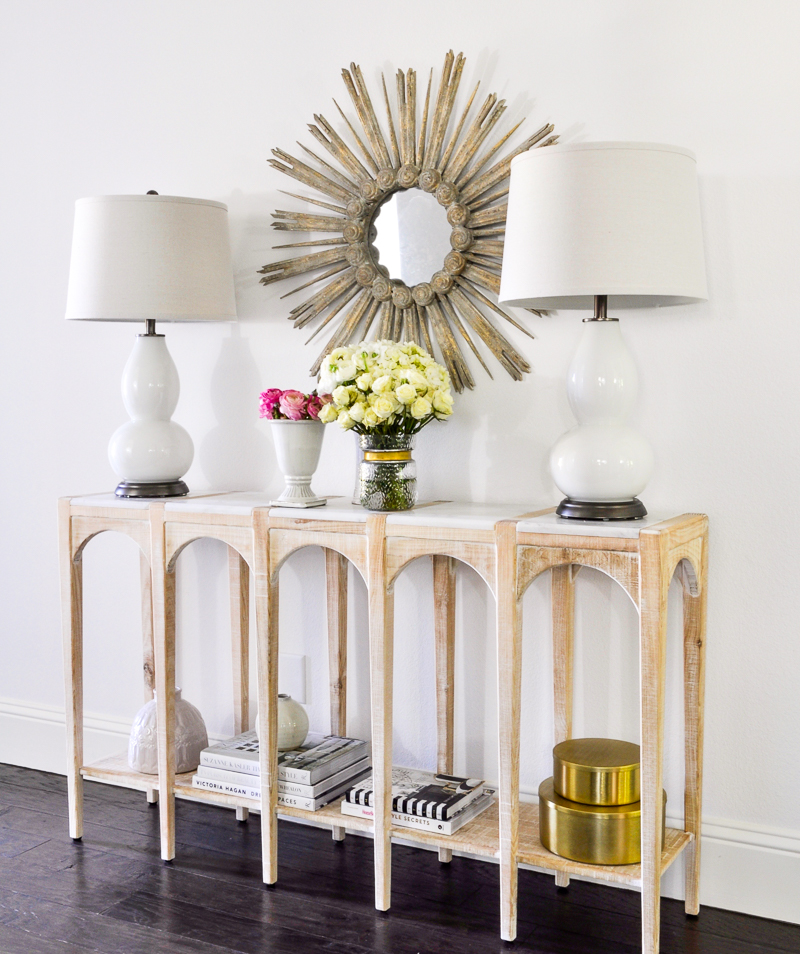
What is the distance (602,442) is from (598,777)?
2.08 ft

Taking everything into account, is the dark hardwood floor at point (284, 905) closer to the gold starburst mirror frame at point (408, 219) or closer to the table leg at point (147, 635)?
the table leg at point (147, 635)

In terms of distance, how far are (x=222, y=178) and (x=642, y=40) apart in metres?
1.08

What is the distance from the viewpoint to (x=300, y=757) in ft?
7.25

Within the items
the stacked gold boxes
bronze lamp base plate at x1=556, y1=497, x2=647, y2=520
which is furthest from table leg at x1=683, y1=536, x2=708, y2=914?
bronze lamp base plate at x1=556, y1=497, x2=647, y2=520

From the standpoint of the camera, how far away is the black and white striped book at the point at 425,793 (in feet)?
6.56

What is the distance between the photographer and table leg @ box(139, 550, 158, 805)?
2.62m

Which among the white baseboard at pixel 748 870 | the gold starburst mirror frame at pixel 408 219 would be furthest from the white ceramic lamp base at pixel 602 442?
the white baseboard at pixel 748 870

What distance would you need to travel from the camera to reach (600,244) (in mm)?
1665

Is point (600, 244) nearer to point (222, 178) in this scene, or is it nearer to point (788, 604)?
point (788, 604)

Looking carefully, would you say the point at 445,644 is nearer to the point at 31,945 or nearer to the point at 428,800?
the point at 428,800

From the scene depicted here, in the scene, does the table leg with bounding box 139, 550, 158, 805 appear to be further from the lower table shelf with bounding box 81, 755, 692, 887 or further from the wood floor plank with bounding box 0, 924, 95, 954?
the wood floor plank with bounding box 0, 924, 95, 954

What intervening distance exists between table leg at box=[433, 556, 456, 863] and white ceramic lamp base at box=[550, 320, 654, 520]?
45 cm

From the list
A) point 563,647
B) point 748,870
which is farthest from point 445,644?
point 748,870

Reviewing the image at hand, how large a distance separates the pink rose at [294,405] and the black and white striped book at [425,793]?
31.2 inches
